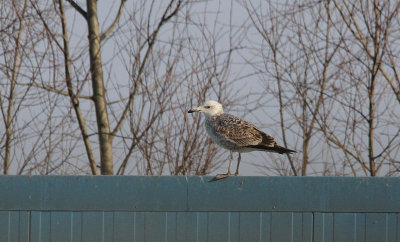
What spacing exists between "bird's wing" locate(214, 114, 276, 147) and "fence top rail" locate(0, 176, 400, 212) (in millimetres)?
890

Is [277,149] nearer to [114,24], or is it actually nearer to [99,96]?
[99,96]

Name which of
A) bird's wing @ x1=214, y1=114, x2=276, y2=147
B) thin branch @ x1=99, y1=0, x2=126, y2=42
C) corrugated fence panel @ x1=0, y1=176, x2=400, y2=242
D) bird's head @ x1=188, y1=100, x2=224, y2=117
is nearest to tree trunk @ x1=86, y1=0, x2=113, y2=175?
thin branch @ x1=99, y1=0, x2=126, y2=42

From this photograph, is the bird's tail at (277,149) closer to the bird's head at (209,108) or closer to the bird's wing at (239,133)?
the bird's wing at (239,133)

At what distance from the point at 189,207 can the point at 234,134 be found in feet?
3.80

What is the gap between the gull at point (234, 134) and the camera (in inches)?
220

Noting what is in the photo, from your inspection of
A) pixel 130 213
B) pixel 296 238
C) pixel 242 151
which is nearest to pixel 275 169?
pixel 242 151

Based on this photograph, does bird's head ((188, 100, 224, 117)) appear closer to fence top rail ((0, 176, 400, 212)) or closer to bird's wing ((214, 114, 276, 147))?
bird's wing ((214, 114, 276, 147))

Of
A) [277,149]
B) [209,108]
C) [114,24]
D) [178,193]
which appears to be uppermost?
[114,24]

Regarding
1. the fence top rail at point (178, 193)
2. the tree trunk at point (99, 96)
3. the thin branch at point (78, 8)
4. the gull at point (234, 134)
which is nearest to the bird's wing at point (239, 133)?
the gull at point (234, 134)

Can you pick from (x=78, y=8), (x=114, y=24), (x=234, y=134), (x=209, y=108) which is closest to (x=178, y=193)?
(x=234, y=134)

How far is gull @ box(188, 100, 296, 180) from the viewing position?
5586mm

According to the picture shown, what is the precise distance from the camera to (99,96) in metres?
7.28

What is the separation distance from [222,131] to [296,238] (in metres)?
1.34

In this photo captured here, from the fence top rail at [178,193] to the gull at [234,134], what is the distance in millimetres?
768
